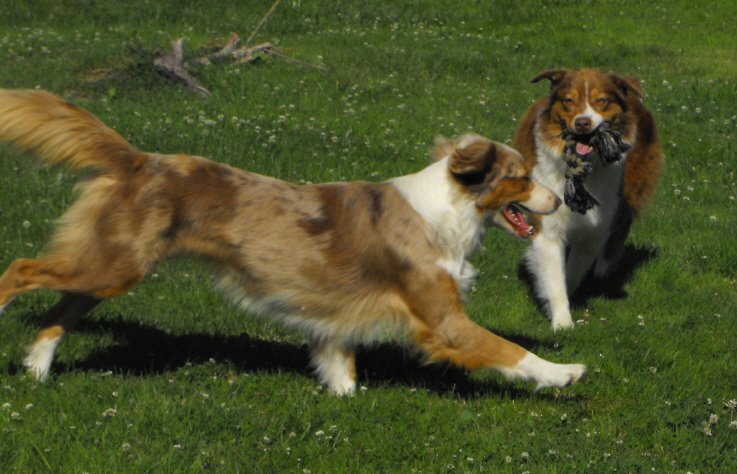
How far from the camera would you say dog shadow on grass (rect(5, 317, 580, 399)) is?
5.98 meters

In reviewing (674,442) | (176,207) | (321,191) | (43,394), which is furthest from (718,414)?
(43,394)

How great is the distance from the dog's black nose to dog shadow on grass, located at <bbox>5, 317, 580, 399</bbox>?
1.68 m

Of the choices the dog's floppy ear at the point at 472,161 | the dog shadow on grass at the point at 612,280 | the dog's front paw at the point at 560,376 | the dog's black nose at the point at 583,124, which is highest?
the dog's floppy ear at the point at 472,161

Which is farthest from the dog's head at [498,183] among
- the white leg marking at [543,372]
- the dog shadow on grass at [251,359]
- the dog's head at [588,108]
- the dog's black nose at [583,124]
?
the dog's head at [588,108]

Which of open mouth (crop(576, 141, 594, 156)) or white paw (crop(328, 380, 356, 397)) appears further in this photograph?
open mouth (crop(576, 141, 594, 156))

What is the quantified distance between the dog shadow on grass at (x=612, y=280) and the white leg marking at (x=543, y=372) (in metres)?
2.32

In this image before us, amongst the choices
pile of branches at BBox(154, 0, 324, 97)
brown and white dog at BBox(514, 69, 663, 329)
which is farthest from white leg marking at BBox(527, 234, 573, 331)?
pile of branches at BBox(154, 0, 324, 97)

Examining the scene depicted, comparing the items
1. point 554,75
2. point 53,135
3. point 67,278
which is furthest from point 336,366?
point 554,75

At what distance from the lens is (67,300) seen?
569 cm

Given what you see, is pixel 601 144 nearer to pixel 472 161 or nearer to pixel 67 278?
pixel 472 161

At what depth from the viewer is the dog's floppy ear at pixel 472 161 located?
5418 mm

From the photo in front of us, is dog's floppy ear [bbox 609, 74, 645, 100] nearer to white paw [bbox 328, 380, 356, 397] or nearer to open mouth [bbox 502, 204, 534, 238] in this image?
open mouth [bbox 502, 204, 534, 238]

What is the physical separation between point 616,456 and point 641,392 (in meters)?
0.89

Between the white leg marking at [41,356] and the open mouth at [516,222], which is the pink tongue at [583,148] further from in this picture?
the white leg marking at [41,356]
